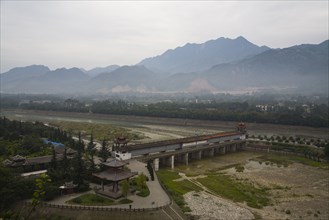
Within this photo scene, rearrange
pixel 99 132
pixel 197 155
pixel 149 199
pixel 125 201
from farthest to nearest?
pixel 99 132
pixel 197 155
pixel 149 199
pixel 125 201

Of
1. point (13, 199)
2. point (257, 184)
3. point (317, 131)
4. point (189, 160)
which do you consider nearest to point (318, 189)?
point (257, 184)

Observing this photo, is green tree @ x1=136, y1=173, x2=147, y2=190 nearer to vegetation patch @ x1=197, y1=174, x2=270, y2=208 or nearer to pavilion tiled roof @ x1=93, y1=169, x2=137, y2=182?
pavilion tiled roof @ x1=93, y1=169, x2=137, y2=182

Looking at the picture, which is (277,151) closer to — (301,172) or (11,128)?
(301,172)

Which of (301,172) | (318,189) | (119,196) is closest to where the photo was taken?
(119,196)

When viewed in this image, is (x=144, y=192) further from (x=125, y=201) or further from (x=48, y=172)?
(x=48, y=172)

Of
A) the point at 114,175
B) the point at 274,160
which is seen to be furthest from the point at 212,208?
the point at 274,160

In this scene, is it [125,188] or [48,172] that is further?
[48,172]
